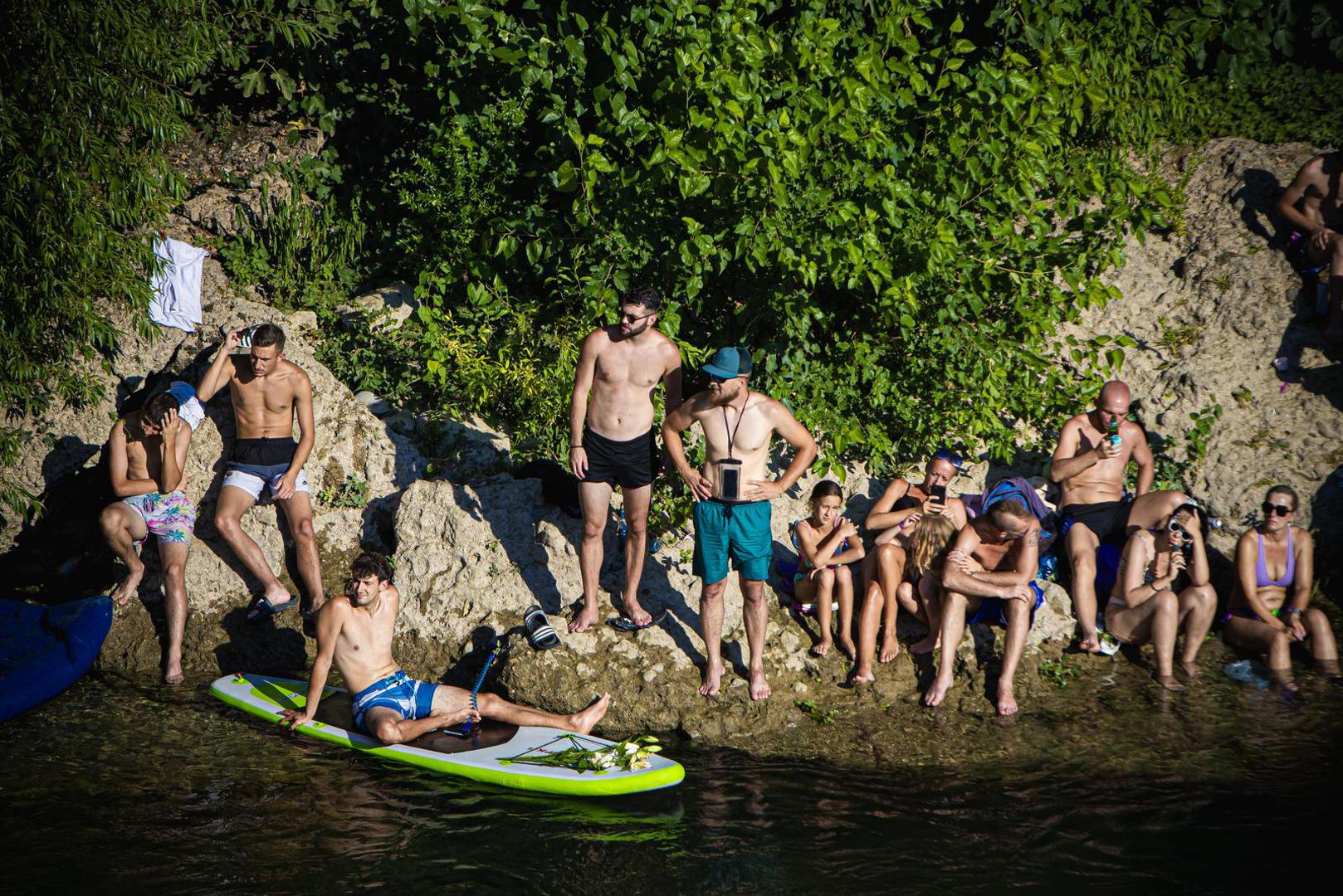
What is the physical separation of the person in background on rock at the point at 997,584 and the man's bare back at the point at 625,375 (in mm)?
2435

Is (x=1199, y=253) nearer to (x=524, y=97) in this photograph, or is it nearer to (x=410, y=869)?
(x=524, y=97)

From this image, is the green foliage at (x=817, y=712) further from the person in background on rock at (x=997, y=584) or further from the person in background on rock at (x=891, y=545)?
the person in background on rock at (x=997, y=584)

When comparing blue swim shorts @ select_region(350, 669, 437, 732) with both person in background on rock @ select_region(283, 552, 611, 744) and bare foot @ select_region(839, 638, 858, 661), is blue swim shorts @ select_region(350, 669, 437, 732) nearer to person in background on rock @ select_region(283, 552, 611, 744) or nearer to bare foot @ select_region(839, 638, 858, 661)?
person in background on rock @ select_region(283, 552, 611, 744)

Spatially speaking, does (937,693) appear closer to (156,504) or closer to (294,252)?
(156,504)

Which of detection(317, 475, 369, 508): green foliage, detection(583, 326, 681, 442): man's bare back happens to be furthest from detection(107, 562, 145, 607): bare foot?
detection(583, 326, 681, 442): man's bare back

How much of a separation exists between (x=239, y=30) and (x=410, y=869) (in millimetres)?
8936

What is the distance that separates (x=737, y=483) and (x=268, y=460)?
373cm

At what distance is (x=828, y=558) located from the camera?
8016 millimetres

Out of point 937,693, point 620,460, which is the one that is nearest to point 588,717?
A: point 620,460

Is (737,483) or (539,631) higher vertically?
(737,483)

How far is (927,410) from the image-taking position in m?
9.45

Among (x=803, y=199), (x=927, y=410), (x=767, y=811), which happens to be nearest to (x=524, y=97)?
(x=803, y=199)

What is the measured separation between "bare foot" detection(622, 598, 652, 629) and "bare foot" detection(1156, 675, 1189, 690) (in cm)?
373

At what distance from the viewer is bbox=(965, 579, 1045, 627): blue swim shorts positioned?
7.96 metres
